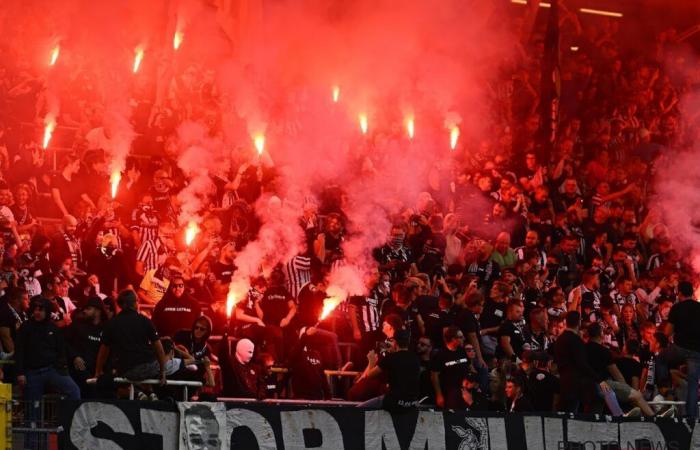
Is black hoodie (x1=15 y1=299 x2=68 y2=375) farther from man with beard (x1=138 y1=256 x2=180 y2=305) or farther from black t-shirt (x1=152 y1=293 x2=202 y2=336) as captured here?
man with beard (x1=138 y1=256 x2=180 y2=305)

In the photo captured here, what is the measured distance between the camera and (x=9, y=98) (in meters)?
17.9

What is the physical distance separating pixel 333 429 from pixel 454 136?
10.7 m

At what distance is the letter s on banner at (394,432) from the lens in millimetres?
12062

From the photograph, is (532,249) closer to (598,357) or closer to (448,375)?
(598,357)

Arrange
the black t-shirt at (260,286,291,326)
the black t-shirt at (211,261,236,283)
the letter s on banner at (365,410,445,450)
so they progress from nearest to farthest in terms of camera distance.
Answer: the letter s on banner at (365,410,445,450), the black t-shirt at (260,286,291,326), the black t-shirt at (211,261,236,283)

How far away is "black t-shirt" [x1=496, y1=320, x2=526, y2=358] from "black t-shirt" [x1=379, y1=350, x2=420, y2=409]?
112 inches

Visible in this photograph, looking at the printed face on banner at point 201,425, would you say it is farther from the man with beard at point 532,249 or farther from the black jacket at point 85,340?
the man with beard at point 532,249

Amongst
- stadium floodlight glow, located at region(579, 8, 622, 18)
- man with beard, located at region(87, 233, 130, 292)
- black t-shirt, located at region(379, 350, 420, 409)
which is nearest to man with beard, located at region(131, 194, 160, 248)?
man with beard, located at region(87, 233, 130, 292)

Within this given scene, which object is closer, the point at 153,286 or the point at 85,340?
the point at 85,340

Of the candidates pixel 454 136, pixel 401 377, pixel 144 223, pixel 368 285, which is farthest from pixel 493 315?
pixel 454 136

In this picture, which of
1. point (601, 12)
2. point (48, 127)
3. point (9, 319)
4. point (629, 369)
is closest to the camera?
point (9, 319)

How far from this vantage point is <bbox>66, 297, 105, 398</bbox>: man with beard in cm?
1342

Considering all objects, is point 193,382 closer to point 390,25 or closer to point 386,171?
point 386,171

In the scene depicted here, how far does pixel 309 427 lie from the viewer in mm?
11805
